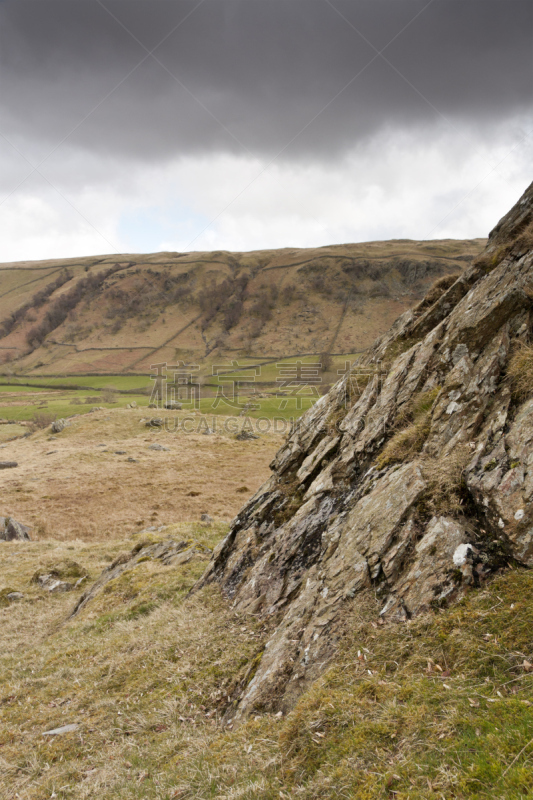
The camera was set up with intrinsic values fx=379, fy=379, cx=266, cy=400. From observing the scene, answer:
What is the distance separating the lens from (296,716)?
5.85 m

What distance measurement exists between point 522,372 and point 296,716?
7.79m

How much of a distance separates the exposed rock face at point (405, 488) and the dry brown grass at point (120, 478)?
2327 centimetres

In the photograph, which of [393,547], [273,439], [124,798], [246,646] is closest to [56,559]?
[246,646]

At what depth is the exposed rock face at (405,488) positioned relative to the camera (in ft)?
22.5

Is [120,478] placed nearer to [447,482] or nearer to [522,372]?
[447,482]

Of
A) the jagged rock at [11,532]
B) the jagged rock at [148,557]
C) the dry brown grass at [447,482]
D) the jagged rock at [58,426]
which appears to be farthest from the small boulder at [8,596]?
the jagged rock at [58,426]

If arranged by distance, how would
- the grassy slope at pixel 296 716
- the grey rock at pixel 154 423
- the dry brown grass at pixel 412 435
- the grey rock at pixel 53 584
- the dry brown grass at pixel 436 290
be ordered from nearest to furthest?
the grassy slope at pixel 296 716
the dry brown grass at pixel 412 435
the dry brown grass at pixel 436 290
the grey rock at pixel 53 584
the grey rock at pixel 154 423

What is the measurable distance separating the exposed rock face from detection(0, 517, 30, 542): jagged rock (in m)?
22.2

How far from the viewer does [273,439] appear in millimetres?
68625

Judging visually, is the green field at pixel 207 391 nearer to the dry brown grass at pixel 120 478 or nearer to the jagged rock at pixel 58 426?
Result: the jagged rock at pixel 58 426

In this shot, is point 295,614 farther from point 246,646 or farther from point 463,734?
point 463,734

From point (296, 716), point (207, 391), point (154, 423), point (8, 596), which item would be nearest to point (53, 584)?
point (8, 596)

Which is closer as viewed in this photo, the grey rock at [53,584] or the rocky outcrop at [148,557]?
the rocky outcrop at [148,557]

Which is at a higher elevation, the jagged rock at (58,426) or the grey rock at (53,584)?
the jagged rock at (58,426)
